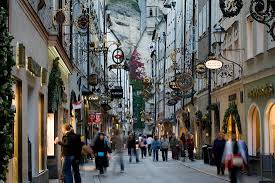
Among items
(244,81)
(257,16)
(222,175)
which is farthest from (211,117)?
(257,16)

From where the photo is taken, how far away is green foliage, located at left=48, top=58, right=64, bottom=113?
22.7 m

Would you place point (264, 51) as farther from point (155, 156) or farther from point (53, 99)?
point (155, 156)

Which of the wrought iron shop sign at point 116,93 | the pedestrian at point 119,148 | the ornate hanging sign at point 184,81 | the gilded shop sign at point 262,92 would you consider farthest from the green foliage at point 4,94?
the wrought iron shop sign at point 116,93

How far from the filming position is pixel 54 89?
23.0 m

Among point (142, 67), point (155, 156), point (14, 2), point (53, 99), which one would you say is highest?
point (142, 67)

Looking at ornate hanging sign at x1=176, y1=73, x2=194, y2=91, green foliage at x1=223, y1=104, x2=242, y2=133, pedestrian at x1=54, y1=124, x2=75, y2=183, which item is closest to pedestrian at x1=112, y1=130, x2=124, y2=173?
green foliage at x1=223, y1=104, x2=242, y2=133

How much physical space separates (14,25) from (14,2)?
491 millimetres

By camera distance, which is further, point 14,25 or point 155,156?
point 155,156

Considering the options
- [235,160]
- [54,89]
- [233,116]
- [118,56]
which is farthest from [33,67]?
[118,56]

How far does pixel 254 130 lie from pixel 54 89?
9684mm

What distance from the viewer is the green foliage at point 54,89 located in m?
22.7

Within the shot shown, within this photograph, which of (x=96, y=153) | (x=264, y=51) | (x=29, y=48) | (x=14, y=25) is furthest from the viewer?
(x=96, y=153)

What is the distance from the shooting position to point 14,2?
13.6 m

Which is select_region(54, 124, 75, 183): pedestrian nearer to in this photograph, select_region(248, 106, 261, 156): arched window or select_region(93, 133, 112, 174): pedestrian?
select_region(93, 133, 112, 174): pedestrian
